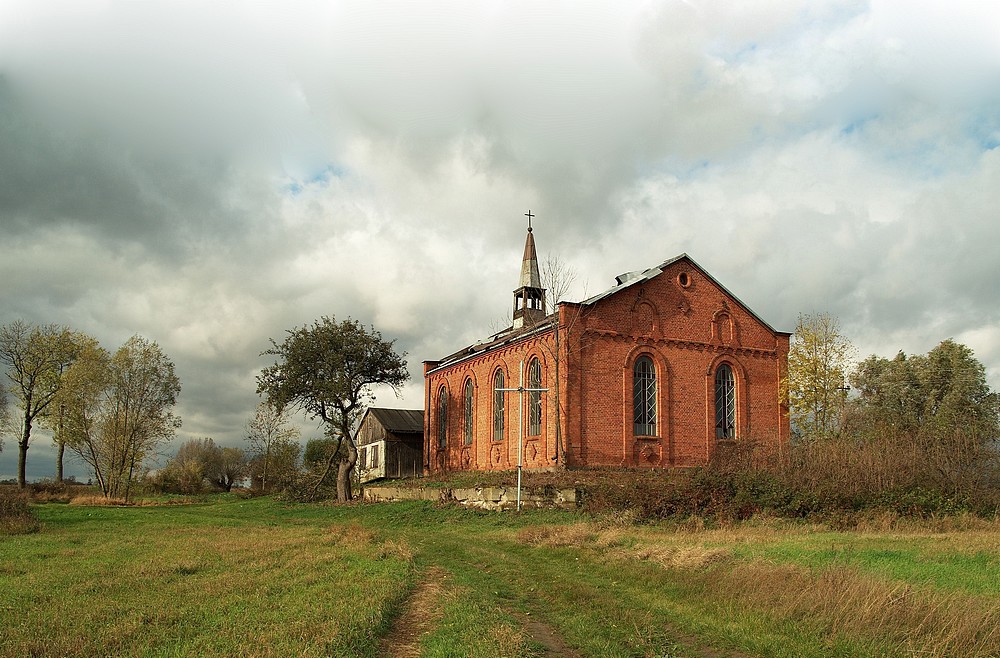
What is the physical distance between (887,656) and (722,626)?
1906mm

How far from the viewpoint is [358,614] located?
9.15 meters

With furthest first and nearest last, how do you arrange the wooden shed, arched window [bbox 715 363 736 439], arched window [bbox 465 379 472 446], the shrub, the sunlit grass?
the wooden shed
arched window [bbox 465 379 472 446]
arched window [bbox 715 363 736 439]
the shrub
the sunlit grass

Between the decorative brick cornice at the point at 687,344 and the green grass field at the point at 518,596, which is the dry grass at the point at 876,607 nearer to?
the green grass field at the point at 518,596

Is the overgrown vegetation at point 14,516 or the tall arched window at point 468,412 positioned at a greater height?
the tall arched window at point 468,412

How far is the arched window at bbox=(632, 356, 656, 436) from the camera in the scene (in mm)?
33781

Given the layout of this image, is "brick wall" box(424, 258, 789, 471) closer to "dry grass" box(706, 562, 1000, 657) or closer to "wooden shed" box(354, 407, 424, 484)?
"wooden shed" box(354, 407, 424, 484)

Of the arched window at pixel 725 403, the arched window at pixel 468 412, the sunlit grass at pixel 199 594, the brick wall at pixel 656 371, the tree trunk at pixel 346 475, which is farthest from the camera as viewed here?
the arched window at pixel 468 412

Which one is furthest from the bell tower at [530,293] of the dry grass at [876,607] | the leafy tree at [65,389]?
the dry grass at [876,607]

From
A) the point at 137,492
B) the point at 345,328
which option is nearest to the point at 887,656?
the point at 345,328

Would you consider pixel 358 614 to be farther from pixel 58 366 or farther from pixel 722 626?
pixel 58 366

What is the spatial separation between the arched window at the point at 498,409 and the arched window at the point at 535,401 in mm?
3177

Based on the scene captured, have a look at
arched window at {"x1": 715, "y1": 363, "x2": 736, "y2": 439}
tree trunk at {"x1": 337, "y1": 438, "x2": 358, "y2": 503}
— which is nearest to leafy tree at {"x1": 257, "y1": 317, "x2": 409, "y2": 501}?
tree trunk at {"x1": 337, "y1": 438, "x2": 358, "y2": 503}

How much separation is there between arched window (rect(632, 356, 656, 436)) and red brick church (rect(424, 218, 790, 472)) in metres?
0.05

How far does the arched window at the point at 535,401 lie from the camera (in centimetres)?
3438
